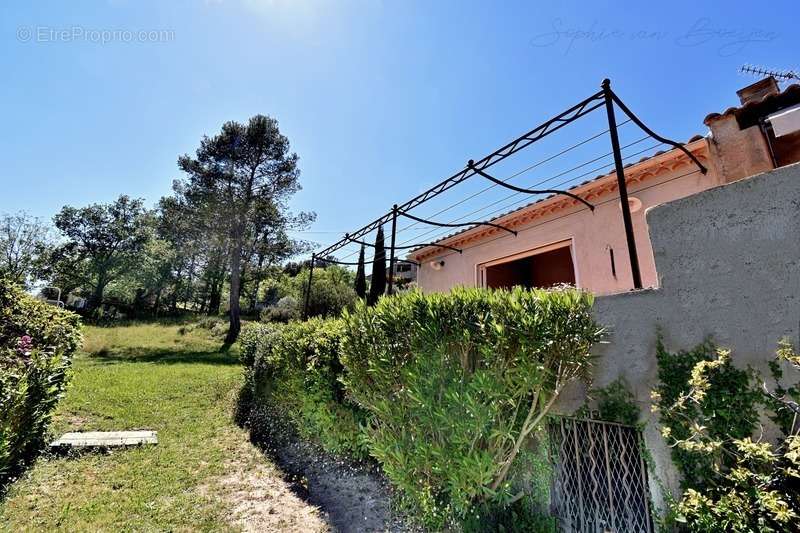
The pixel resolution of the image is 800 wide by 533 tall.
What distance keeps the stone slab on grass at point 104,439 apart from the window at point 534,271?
9.12 meters

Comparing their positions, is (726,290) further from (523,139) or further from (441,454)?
(523,139)

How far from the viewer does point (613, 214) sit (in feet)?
24.6

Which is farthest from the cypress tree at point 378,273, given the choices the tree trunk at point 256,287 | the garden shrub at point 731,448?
the tree trunk at point 256,287

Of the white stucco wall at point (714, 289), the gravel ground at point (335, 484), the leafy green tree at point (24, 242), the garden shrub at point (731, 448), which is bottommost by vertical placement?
the gravel ground at point (335, 484)

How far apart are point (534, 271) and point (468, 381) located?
9394mm

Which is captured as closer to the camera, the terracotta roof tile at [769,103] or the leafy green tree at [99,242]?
the terracotta roof tile at [769,103]

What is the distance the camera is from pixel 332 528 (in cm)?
432

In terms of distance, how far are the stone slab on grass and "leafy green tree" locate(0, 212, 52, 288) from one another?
43.9m

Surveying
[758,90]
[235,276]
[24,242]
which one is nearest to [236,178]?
[235,276]

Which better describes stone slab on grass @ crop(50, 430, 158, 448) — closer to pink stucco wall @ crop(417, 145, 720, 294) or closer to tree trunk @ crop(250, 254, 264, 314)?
pink stucco wall @ crop(417, 145, 720, 294)

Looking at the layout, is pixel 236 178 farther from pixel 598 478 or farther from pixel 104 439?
pixel 598 478

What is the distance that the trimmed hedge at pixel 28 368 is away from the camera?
4.66 metres

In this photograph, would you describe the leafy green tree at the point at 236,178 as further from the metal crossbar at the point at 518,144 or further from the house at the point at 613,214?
the metal crossbar at the point at 518,144

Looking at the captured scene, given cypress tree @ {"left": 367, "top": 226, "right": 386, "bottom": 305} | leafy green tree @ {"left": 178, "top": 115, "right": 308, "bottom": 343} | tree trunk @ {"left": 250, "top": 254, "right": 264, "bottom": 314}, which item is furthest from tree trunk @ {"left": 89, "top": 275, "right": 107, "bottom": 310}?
cypress tree @ {"left": 367, "top": 226, "right": 386, "bottom": 305}
